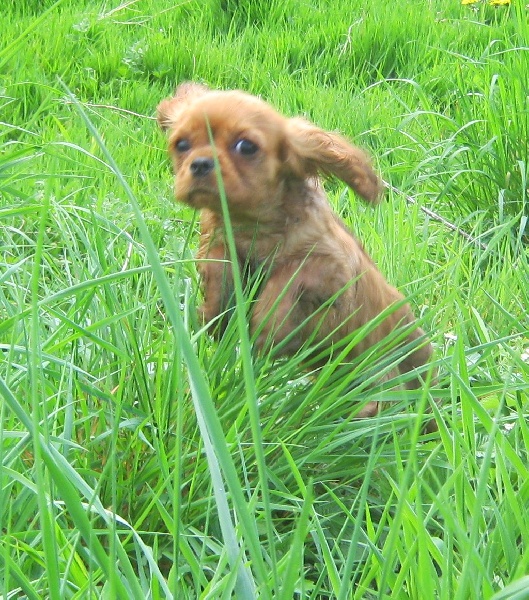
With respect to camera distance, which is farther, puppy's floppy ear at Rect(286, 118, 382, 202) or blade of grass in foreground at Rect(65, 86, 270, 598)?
puppy's floppy ear at Rect(286, 118, 382, 202)

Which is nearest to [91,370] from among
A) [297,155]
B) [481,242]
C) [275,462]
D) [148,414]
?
[148,414]

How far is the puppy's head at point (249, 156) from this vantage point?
1920 mm

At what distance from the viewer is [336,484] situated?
6.16ft

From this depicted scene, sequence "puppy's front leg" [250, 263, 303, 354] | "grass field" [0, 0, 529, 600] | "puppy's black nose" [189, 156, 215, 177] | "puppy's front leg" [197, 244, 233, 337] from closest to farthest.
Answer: "grass field" [0, 0, 529, 600], "puppy's black nose" [189, 156, 215, 177], "puppy's front leg" [250, 263, 303, 354], "puppy's front leg" [197, 244, 233, 337]

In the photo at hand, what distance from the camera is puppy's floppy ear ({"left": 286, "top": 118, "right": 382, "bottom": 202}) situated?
82.9 inches

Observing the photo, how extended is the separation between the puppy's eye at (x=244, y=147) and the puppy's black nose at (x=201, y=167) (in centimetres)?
12

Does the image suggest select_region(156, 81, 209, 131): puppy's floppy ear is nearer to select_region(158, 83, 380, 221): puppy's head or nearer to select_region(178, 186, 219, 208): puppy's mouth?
select_region(158, 83, 380, 221): puppy's head

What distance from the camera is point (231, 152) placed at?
1977mm

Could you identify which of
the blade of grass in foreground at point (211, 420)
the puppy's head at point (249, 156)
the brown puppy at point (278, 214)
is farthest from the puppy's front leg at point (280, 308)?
the blade of grass in foreground at point (211, 420)

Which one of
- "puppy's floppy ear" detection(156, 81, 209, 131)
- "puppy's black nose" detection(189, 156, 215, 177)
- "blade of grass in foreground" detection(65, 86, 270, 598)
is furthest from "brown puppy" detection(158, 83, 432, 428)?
"blade of grass in foreground" detection(65, 86, 270, 598)

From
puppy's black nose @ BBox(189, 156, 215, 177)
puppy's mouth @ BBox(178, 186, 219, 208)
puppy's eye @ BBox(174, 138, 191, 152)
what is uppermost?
puppy's black nose @ BBox(189, 156, 215, 177)

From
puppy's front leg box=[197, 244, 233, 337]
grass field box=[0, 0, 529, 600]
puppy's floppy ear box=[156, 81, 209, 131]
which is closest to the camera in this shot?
grass field box=[0, 0, 529, 600]

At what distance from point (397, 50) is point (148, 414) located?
3034 millimetres

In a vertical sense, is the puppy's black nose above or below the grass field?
above
